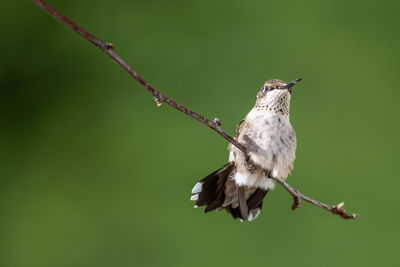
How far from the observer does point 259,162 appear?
1.75 meters

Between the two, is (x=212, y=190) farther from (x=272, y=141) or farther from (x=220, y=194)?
(x=272, y=141)

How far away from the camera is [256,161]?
1.75 meters

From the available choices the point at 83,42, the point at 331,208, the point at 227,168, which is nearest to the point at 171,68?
the point at 83,42

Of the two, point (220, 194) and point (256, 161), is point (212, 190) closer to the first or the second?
point (220, 194)

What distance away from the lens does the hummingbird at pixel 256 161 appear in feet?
5.77

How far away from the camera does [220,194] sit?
188 cm

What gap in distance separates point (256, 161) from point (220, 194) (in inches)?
8.8

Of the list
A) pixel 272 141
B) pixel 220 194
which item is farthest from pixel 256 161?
pixel 220 194

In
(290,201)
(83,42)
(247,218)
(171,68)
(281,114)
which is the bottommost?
(247,218)

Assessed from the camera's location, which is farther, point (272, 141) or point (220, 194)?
point (220, 194)

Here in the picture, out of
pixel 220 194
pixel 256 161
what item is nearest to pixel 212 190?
pixel 220 194

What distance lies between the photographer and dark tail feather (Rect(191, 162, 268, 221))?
6.03 ft

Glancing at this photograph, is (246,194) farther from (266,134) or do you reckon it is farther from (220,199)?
(266,134)

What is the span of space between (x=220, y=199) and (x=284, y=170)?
0.87 feet
